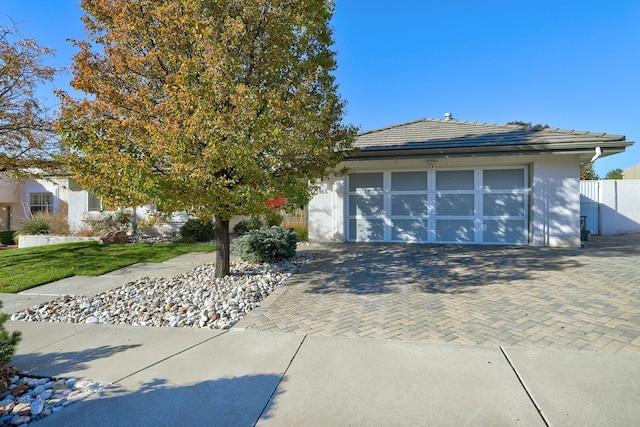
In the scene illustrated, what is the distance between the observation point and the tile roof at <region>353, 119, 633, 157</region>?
374 inches

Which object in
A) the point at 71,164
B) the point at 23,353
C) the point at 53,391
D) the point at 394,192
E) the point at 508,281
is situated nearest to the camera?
the point at 53,391

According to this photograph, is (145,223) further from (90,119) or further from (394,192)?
(394,192)

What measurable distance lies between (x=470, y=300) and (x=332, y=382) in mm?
3229

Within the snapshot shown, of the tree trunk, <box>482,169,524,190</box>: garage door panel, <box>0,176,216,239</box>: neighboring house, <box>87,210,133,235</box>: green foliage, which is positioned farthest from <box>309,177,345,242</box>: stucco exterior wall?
<box>87,210,133,235</box>: green foliage

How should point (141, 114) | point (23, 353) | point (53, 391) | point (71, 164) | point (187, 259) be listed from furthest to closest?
1. point (187, 259)
2. point (141, 114)
3. point (71, 164)
4. point (23, 353)
5. point (53, 391)

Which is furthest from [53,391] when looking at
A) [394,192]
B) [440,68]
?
[440,68]

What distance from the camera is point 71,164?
535cm

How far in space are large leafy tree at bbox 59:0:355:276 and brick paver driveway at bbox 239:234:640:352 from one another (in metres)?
2.16

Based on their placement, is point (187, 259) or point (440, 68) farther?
point (440, 68)

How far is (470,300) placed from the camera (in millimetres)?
5242

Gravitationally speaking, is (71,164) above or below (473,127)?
below

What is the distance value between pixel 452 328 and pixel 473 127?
10.6 m

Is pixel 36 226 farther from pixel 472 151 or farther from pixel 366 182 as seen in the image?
pixel 472 151

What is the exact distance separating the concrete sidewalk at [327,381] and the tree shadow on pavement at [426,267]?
7.75 ft
